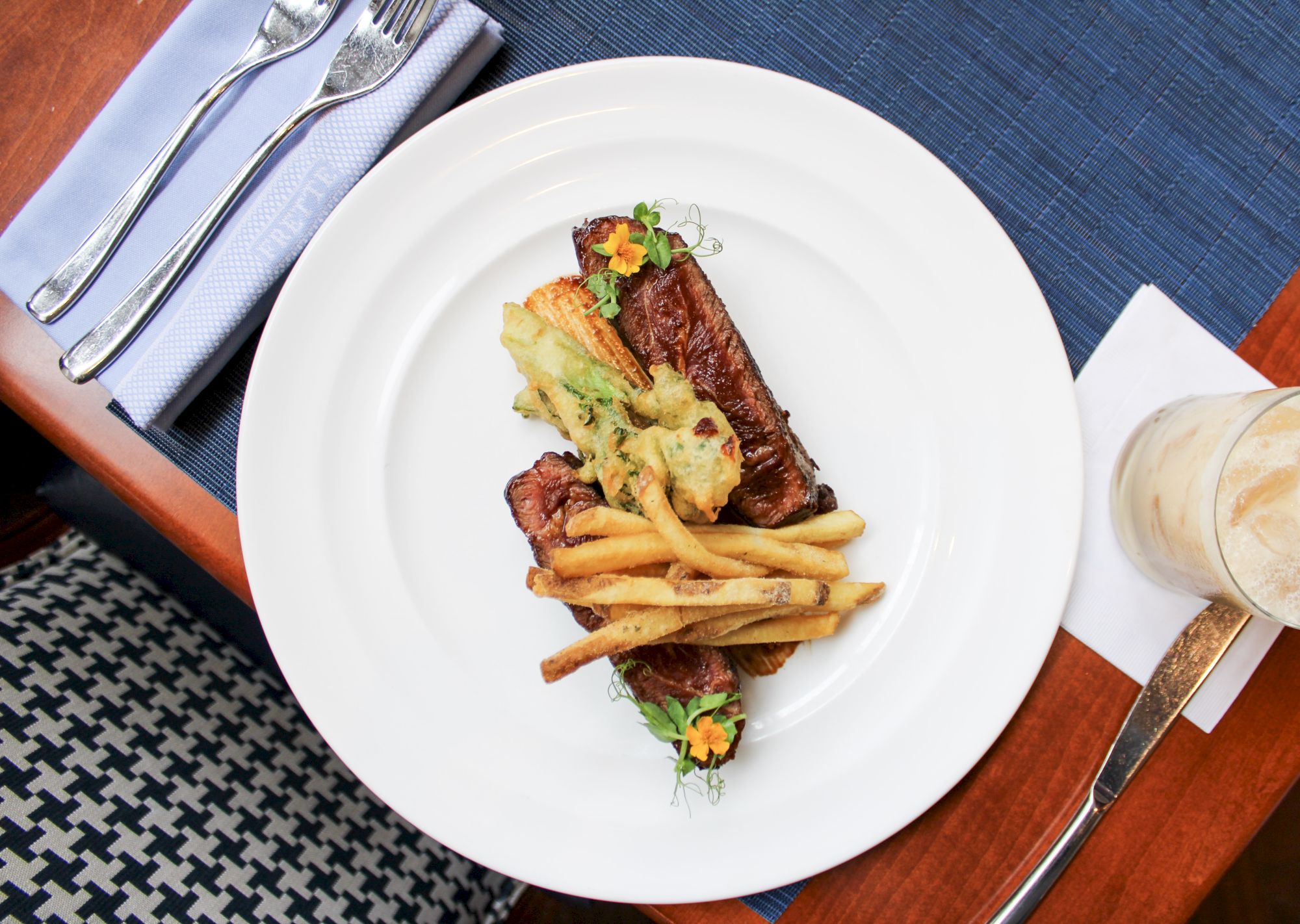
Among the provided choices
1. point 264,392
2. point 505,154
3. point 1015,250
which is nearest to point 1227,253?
point 1015,250

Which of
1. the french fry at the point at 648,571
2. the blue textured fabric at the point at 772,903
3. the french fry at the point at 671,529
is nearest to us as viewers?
the french fry at the point at 671,529

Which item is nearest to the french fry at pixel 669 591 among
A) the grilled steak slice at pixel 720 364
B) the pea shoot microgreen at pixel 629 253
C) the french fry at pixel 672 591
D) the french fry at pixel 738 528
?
the french fry at pixel 672 591

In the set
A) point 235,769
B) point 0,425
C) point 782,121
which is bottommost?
point 235,769

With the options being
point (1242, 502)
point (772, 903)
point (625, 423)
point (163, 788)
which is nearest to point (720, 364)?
point (625, 423)

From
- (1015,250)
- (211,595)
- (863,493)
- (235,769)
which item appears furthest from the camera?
(211,595)

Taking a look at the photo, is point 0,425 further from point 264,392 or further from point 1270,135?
point 1270,135

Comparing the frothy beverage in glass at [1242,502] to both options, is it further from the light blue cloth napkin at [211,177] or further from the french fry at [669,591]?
the light blue cloth napkin at [211,177]

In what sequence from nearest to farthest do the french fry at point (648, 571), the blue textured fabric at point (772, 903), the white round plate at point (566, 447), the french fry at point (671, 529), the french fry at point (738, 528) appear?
the french fry at point (671, 529) → the french fry at point (738, 528) → the french fry at point (648, 571) → the white round plate at point (566, 447) → the blue textured fabric at point (772, 903)
